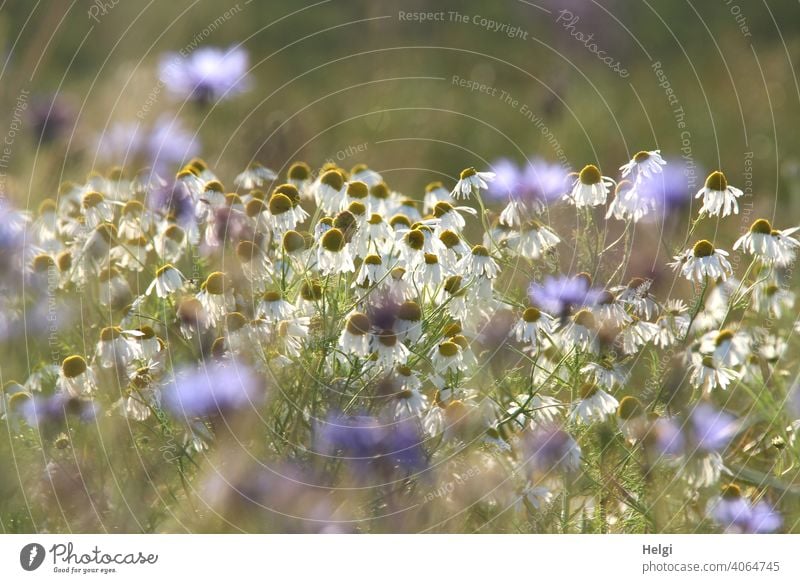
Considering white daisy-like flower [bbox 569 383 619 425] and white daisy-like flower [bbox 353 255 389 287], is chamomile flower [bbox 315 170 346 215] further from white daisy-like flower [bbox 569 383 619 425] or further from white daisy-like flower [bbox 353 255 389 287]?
white daisy-like flower [bbox 569 383 619 425]

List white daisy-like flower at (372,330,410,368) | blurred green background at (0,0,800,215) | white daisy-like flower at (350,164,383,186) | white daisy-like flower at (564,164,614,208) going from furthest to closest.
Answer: blurred green background at (0,0,800,215), white daisy-like flower at (350,164,383,186), white daisy-like flower at (564,164,614,208), white daisy-like flower at (372,330,410,368)

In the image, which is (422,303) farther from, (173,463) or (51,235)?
(51,235)

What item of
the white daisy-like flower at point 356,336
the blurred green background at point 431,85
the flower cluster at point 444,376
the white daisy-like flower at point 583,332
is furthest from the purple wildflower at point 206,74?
the white daisy-like flower at point 583,332

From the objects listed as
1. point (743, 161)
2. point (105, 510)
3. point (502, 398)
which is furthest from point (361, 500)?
point (743, 161)

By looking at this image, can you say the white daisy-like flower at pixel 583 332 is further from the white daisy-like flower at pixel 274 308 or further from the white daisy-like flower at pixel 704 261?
the white daisy-like flower at pixel 274 308

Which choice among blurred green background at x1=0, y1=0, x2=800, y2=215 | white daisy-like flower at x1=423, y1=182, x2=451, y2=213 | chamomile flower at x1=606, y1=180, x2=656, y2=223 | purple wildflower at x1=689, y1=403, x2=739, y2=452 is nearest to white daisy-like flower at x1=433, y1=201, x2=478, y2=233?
white daisy-like flower at x1=423, y1=182, x2=451, y2=213

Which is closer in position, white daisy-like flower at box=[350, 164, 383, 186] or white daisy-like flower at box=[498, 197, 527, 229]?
white daisy-like flower at box=[498, 197, 527, 229]

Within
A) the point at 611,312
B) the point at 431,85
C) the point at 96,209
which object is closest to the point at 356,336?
the point at 611,312
